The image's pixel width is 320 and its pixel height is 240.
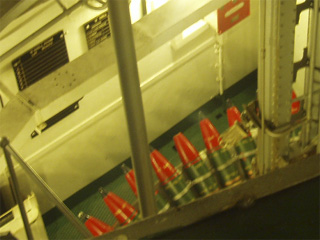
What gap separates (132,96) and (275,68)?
821 millimetres

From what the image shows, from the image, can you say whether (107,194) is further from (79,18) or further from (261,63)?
(261,63)

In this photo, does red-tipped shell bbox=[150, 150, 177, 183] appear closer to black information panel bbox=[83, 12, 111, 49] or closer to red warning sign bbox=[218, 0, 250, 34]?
black information panel bbox=[83, 12, 111, 49]

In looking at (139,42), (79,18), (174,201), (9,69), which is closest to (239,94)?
(174,201)

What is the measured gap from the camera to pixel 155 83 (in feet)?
11.0

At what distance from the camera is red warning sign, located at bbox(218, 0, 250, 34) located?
10.3ft

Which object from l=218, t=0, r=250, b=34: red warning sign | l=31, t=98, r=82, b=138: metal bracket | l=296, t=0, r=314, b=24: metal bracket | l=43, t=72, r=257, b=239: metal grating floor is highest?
l=31, t=98, r=82, b=138: metal bracket

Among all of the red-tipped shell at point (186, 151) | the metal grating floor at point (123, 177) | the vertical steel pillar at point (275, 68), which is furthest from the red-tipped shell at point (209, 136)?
the vertical steel pillar at point (275, 68)

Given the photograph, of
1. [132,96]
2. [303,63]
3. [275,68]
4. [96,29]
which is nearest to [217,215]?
[132,96]

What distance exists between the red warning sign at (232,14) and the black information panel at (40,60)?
102cm

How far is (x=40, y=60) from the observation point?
2.68 meters

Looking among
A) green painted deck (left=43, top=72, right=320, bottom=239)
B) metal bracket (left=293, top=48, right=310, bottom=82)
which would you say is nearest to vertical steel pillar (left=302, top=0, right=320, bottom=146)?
metal bracket (left=293, top=48, right=310, bottom=82)

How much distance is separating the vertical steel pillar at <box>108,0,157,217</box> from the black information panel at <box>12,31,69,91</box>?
1440 mm

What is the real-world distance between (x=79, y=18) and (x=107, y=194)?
1.09m

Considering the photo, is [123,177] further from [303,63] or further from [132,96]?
[132,96]
